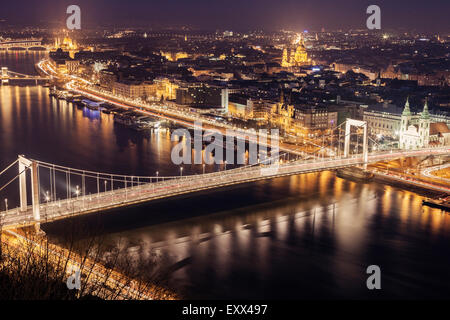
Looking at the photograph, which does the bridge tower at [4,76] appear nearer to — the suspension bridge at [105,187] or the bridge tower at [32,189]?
the suspension bridge at [105,187]

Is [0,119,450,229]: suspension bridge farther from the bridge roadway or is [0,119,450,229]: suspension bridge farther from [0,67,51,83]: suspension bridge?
[0,67,51,83]: suspension bridge

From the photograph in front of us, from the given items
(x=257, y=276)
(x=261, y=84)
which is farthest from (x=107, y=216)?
(x=261, y=84)

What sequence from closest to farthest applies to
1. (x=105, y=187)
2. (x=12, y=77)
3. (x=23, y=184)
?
(x=23, y=184)
(x=105, y=187)
(x=12, y=77)

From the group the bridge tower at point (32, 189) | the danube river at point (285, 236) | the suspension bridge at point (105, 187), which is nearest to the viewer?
the danube river at point (285, 236)

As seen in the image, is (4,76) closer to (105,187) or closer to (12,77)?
(12,77)

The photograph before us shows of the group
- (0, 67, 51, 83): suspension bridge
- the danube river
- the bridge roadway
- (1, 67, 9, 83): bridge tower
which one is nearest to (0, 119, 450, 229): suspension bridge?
the bridge roadway

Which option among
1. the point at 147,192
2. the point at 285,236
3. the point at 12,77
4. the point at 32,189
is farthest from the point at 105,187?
the point at 12,77

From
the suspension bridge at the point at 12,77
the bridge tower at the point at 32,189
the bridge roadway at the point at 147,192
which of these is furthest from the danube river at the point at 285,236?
the suspension bridge at the point at 12,77
